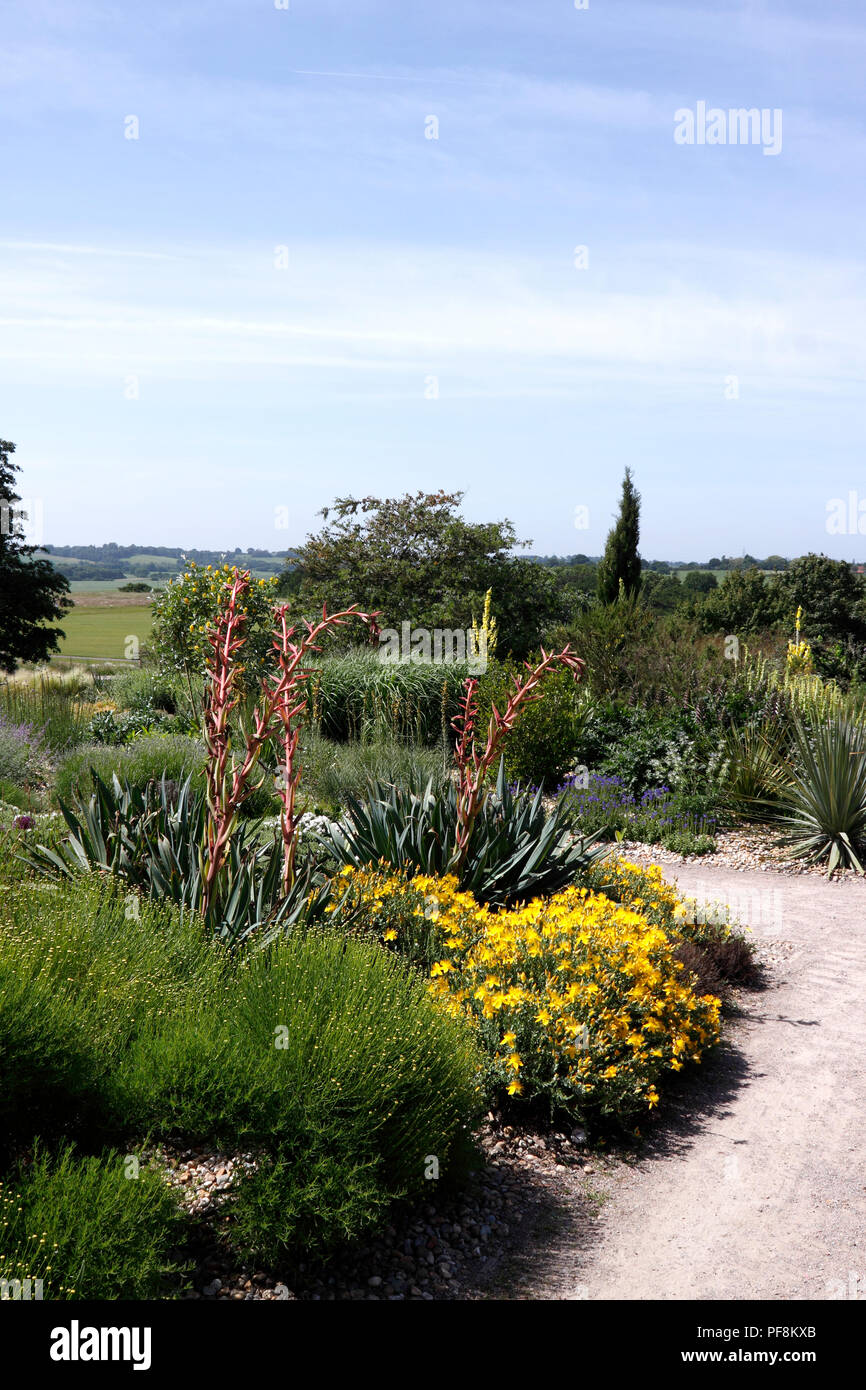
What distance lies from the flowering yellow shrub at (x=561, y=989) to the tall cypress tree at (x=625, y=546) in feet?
79.4

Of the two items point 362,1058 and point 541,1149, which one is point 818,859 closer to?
point 541,1149

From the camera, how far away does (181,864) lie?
5.23m

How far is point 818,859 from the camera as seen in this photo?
906 cm

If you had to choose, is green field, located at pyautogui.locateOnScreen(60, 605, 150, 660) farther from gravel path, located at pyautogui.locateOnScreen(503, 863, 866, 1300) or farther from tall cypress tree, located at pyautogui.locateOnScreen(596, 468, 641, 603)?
gravel path, located at pyautogui.locateOnScreen(503, 863, 866, 1300)

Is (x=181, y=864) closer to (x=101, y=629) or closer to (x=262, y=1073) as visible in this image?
(x=262, y=1073)

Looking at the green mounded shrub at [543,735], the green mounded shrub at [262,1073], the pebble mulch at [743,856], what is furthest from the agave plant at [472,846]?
the green mounded shrub at [543,735]

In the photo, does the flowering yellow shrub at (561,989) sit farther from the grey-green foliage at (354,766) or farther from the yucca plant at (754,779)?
the yucca plant at (754,779)

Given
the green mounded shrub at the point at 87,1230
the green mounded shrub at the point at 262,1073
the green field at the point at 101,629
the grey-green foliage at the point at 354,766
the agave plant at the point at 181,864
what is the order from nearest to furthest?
1. the green mounded shrub at the point at 87,1230
2. the green mounded shrub at the point at 262,1073
3. the agave plant at the point at 181,864
4. the grey-green foliage at the point at 354,766
5. the green field at the point at 101,629

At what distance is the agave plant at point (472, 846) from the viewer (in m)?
5.82

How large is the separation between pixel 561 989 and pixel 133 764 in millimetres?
5462

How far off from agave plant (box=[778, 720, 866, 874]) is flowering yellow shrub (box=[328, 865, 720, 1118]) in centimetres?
437

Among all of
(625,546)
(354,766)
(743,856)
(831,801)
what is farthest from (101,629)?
(831,801)
